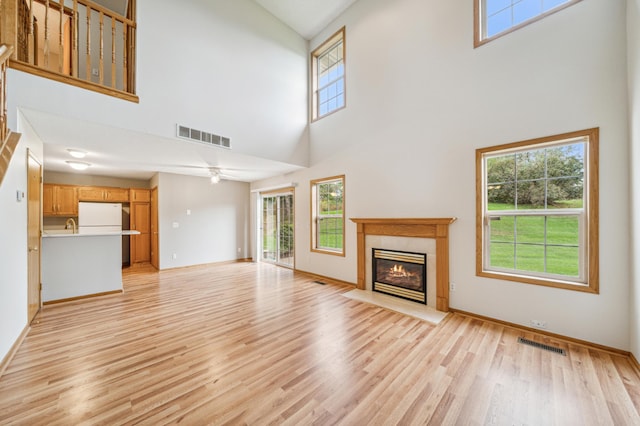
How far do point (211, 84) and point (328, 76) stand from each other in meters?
2.57

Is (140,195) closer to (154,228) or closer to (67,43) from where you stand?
(154,228)

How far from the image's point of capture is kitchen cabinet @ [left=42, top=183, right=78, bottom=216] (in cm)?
573

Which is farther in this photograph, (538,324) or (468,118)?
(468,118)

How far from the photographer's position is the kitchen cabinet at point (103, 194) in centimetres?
609

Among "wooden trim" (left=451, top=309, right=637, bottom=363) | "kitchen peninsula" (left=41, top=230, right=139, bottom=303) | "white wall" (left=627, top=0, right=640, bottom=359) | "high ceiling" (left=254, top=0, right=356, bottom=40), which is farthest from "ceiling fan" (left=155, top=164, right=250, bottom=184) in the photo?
"white wall" (left=627, top=0, right=640, bottom=359)

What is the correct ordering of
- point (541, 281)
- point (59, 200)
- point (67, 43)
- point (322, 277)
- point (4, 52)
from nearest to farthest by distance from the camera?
point (4, 52), point (541, 281), point (67, 43), point (322, 277), point (59, 200)

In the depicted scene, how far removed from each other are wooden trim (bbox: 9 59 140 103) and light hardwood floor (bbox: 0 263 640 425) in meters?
2.81

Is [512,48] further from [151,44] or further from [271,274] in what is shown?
[271,274]

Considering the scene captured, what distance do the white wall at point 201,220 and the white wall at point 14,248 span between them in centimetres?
316

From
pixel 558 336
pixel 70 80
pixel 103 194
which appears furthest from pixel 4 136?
pixel 558 336

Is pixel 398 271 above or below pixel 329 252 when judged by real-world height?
below

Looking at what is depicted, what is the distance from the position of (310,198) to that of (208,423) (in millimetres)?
4303

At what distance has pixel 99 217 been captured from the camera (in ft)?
20.0

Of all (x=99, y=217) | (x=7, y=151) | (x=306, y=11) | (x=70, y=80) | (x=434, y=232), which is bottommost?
(x=434, y=232)
